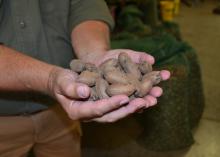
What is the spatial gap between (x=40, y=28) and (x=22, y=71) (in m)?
0.20

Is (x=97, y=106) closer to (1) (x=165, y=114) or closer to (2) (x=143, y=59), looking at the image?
(2) (x=143, y=59)

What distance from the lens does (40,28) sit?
0.99m

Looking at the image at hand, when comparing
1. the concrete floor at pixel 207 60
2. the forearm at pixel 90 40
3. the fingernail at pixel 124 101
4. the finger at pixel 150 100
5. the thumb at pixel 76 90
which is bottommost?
the concrete floor at pixel 207 60

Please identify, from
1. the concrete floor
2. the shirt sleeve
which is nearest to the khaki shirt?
the shirt sleeve

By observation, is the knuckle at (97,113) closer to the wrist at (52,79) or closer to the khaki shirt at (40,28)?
the wrist at (52,79)

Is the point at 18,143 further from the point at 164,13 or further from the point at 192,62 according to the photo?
the point at 164,13

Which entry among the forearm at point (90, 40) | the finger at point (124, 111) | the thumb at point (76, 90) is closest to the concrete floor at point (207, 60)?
the forearm at point (90, 40)

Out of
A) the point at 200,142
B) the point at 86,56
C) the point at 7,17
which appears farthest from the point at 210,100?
the point at 7,17

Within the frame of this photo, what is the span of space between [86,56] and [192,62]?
39.7 inches

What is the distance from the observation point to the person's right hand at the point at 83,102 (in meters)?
0.73

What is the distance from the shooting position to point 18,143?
109cm

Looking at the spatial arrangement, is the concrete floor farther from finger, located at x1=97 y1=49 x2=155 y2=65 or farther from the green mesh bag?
finger, located at x1=97 y1=49 x2=155 y2=65

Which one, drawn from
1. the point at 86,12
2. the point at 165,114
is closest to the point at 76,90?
the point at 86,12

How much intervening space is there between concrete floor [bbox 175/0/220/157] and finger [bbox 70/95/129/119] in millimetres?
1167
